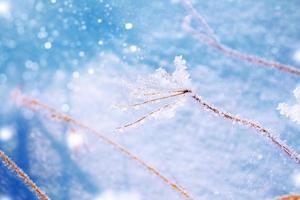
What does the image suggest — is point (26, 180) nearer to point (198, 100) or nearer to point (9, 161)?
point (9, 161)

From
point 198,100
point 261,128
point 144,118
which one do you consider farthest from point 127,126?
point 261,128

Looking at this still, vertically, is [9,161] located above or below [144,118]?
below

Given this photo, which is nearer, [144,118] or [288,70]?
[288,70]

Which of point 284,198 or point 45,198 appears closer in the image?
point 284,198

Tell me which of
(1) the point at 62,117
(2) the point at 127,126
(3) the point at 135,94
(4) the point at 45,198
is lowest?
(4) the point at 45,198

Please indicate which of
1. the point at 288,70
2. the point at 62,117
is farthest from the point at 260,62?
the point at 62,117

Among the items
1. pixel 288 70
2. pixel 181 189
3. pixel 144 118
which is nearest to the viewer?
pixel 288 70

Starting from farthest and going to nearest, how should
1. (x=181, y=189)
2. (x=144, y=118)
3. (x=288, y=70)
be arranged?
(x=144, y=118) → (x=181, y=189) → (x=288, y=70)

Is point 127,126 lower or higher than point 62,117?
higher

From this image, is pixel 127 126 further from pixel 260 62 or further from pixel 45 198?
pixel 260 62
